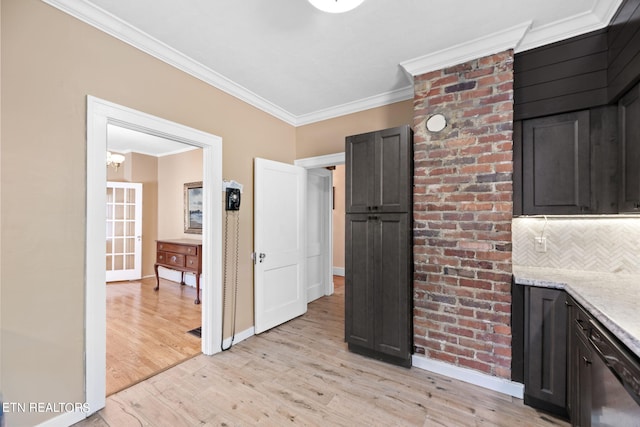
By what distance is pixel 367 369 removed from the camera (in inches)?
94.1

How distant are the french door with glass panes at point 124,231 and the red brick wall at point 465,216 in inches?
219

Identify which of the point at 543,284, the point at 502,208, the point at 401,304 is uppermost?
the point at 502,208

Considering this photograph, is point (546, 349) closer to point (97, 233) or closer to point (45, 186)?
point (97, 233)

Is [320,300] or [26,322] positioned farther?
[320,300]

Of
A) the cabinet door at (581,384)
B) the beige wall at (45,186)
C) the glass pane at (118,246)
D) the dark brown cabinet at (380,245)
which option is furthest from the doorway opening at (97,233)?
the glass pane at (118,246)

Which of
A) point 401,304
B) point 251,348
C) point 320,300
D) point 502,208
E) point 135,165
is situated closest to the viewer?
point 502,208

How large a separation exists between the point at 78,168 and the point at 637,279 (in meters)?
3.86

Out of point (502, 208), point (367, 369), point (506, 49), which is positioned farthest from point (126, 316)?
point (506, 49)

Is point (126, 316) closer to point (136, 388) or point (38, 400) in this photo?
point (136, 388)

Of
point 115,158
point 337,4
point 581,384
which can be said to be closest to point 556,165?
point 581,384

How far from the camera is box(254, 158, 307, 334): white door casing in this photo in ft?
10.1

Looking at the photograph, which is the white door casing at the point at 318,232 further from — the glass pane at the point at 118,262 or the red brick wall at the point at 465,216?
the glass pane at the point at 118,262

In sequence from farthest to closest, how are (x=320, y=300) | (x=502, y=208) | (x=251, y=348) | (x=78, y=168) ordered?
(x=320, y=300), (x=251, y=348), (x=502, y=208), (x=78, y=168)

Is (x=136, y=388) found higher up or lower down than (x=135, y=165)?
Answer: lower down
